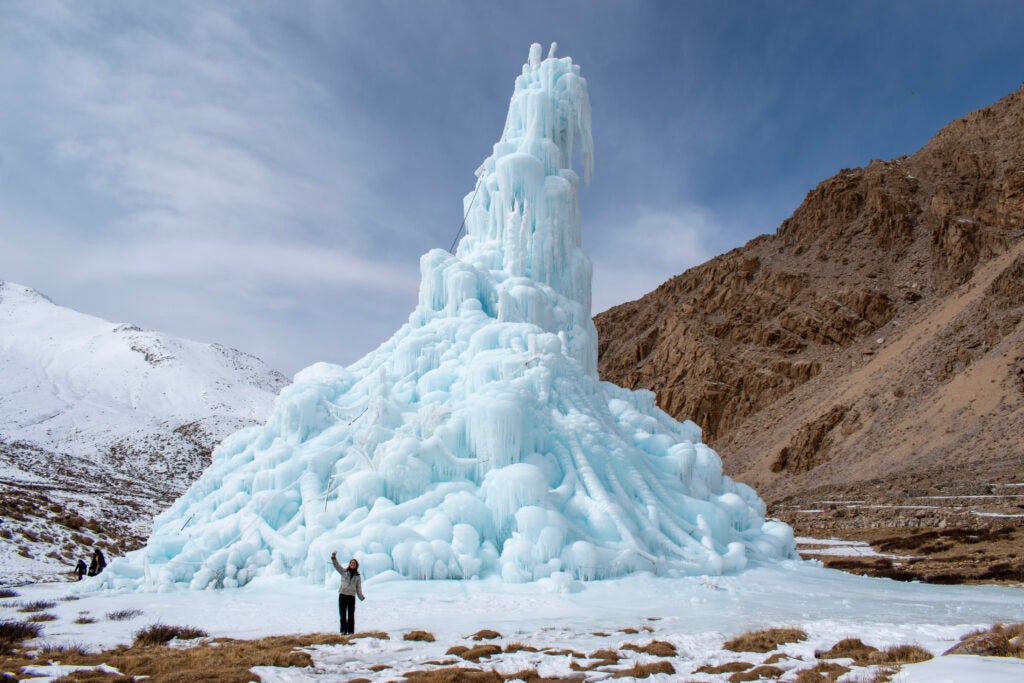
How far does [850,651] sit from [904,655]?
696mm

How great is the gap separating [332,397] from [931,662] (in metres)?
16.1

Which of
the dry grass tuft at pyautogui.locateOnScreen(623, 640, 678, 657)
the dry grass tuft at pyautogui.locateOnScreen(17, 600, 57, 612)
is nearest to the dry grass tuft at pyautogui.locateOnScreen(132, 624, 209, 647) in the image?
the dry grass tuft at pyautogui.locateOnScreen(17, 600, 57, 612)

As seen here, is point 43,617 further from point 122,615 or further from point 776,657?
point 776,657

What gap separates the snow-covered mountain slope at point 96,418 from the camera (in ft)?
92.1

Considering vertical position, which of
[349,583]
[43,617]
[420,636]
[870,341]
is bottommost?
[420,636]

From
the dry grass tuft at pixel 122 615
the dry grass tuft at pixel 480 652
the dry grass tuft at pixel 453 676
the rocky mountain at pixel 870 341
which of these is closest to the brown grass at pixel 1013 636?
the dry grass tuft at pixel 453 676

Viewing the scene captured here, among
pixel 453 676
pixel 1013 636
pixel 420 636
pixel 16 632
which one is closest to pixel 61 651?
pixel 16 632

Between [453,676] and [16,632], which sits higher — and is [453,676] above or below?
below

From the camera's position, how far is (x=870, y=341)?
215 feet

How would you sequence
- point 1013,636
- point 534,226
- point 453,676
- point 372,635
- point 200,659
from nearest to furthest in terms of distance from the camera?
point 1013,636
point 453,676
point 200,659
point 372,635
point 534,226

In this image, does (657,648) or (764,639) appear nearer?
(657,648)

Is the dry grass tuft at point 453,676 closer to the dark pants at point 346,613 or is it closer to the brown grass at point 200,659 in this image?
the brown grass at point 200,659

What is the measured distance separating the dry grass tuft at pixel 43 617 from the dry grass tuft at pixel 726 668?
32.6 feet

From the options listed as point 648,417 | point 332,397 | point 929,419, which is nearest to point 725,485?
point 648,417
